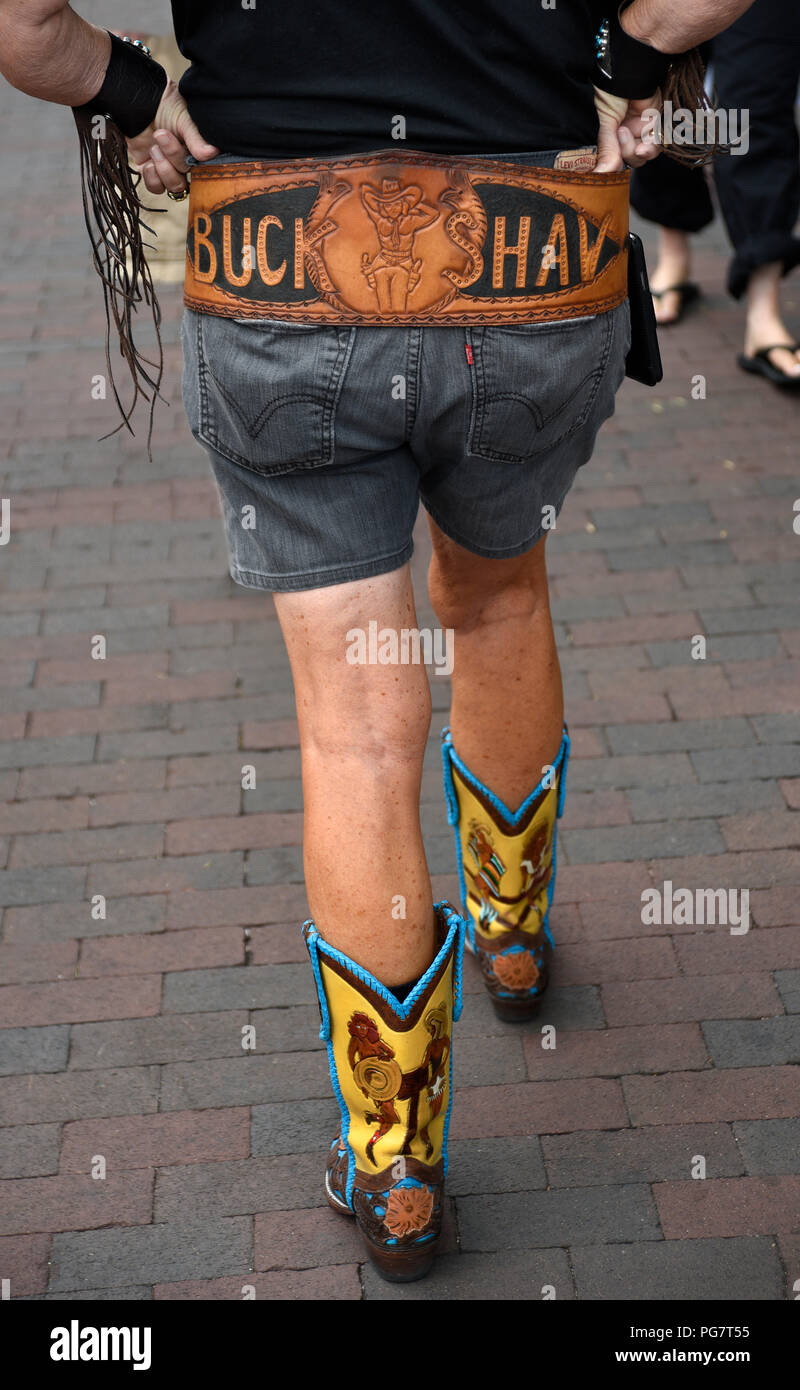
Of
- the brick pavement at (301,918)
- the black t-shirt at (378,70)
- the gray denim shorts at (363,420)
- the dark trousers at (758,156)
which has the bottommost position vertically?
the brick pavement at (301,918)

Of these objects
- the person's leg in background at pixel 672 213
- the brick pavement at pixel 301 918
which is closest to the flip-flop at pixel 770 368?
the brick pavement at pixel 301 918

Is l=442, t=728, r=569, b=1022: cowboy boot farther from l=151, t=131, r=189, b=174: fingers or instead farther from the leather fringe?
l=151, t=131, r=189, b=174: fingers

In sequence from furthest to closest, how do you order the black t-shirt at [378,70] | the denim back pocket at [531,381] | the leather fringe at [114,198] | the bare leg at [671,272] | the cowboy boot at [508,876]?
1. the bare leg at [671,272]
2. the cowboy boot at [508,876]
3. the leather fringe at [114,198]
4. the denim back pocket at [531,381]
5. the black t-shirt at [378,70]

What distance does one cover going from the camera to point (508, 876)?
243 centimetres

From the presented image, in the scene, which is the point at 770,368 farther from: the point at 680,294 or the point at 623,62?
the point at 623,62

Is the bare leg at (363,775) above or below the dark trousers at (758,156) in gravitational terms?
below

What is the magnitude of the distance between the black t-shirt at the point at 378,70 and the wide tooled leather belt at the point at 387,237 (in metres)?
0.03

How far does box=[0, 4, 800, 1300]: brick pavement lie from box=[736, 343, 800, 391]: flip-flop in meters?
0.20

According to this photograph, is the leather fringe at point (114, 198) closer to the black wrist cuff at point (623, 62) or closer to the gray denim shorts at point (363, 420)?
the gray denim shorts at point (363, 420)

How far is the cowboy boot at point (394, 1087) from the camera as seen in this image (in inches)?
76.4

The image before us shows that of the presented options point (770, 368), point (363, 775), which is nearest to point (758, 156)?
point (770, 368)

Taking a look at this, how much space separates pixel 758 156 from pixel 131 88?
11.3 feet

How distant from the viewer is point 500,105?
5.42ft

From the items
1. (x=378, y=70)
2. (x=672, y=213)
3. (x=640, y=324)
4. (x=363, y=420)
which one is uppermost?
(x=672, y=213)
